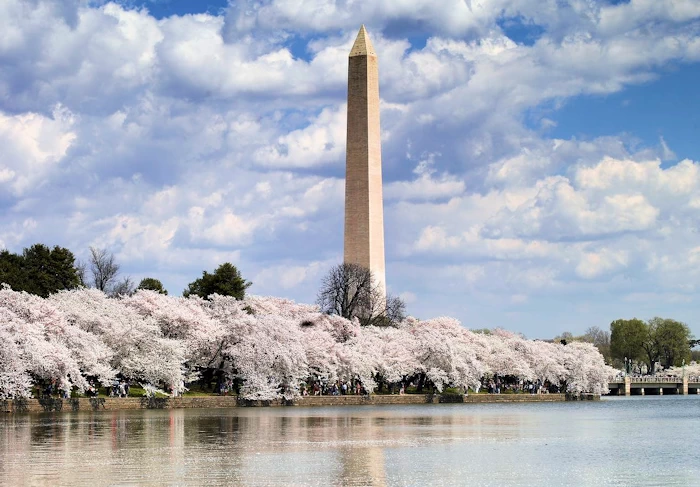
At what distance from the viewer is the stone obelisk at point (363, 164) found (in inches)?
3656

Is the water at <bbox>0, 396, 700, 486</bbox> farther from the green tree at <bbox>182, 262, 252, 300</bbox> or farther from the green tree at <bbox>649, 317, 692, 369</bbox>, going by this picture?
the green tree at <bbox>649, 317, 692, 369</bbox>

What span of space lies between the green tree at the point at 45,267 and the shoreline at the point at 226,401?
68.6 ft

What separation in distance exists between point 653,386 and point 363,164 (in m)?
62.0

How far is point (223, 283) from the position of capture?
9281 centimetres

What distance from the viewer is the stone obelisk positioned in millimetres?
92875

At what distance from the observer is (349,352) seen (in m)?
79.9

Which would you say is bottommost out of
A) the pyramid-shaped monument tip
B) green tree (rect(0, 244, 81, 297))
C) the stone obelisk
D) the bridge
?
the bridge

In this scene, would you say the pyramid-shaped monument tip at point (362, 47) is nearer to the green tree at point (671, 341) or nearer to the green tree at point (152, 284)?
the green tree at point (152, 284)

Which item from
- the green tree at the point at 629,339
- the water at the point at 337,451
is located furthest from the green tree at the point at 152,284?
the green tree at the point at 629,339

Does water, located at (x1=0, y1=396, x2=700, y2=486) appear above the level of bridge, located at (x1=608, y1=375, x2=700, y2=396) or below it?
above

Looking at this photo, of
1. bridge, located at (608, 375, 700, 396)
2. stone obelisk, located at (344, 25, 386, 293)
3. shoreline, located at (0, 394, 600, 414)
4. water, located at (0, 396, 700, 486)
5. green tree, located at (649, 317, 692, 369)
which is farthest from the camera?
green tree, located at (649, 317, 692, 369)

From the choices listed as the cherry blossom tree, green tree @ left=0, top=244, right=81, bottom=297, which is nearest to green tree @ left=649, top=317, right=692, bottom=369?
the cherry blossom tree

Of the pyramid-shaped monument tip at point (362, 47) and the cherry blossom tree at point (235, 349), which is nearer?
the cherry blossom tree at point (235, 349)

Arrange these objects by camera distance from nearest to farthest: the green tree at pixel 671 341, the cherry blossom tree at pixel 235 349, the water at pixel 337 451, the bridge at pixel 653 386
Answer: the water at pixel 337 451, the cherry blossom tree at pixel 235 349, the bridge at pixel 653 386, the green tree at pixel 671 341
